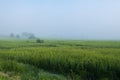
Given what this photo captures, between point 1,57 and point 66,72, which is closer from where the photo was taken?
point 66,72

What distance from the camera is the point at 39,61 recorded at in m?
15.9

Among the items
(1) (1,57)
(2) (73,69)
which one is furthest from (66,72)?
(1) (1,57)

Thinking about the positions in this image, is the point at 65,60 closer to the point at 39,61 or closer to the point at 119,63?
the point at 39,61

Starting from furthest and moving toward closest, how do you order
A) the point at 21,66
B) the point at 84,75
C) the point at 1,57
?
1. the point at 1,57
2. the point at 21,66
3. the point at 84,75

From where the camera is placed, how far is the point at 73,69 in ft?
47.6

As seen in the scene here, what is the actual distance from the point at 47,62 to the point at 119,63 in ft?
13.0

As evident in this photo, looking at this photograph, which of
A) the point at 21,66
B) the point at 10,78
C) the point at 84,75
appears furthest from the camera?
the point at 21,66

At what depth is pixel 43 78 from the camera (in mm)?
13570

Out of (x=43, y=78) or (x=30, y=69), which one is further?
(x=30, y=69)

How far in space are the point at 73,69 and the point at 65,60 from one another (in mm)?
711

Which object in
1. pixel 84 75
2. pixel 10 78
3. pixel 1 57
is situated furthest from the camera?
pixel 1 57

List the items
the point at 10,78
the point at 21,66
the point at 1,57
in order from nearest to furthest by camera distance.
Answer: the point at 10,78 → the point at 21,66 → the point at 1,57

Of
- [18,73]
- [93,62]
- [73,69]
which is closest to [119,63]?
[93,62]

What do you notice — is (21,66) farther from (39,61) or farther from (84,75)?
(84,75)
